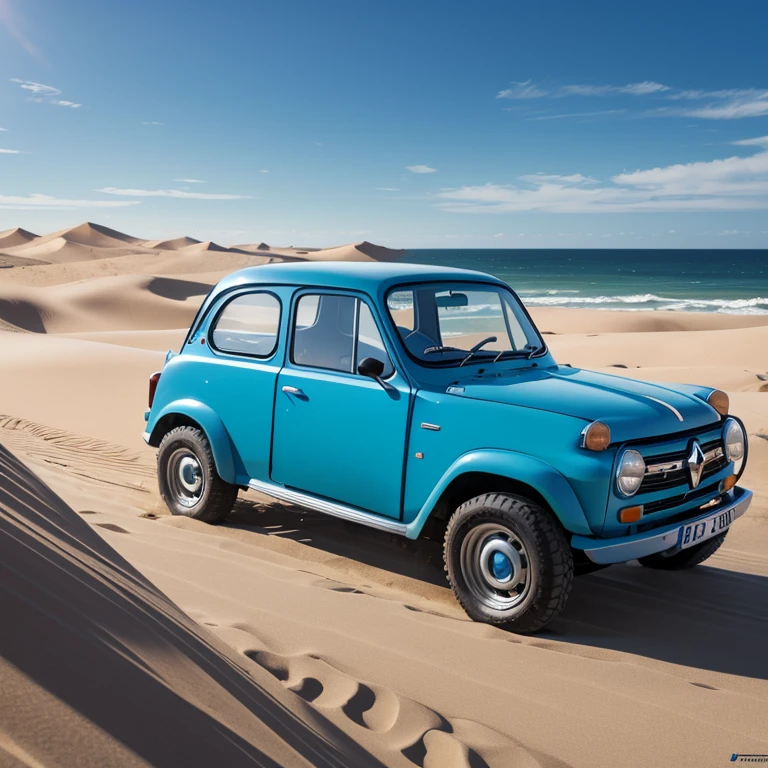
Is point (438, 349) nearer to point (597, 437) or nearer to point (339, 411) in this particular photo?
point (339, 411)

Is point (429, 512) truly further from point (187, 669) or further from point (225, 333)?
point (187, 669)

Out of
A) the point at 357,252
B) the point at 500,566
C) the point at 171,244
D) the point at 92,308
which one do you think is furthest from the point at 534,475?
the point at 171,244

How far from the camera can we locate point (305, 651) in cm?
345

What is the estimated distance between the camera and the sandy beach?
158 centimetres

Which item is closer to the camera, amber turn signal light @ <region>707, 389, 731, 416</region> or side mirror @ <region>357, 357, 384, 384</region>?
side mirror @ <region>357, 357, 384, 384</region>

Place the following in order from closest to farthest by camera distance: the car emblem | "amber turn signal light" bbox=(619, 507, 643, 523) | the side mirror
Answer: "amber turn signal light" bbox=(619, 507, 643, 523)
the car emblem
the side mirror

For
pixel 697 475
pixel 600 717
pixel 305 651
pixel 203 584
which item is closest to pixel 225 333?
pixel 203 584

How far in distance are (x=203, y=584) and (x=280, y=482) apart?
3.77ft

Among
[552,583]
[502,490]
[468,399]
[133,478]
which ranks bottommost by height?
[133,478]

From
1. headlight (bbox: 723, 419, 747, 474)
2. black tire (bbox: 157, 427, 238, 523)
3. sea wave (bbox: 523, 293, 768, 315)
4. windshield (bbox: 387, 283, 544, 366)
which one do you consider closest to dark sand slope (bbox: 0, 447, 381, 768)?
windshield (bbox: 387, 283, 544, 366)

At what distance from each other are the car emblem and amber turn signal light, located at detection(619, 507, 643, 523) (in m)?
0.47

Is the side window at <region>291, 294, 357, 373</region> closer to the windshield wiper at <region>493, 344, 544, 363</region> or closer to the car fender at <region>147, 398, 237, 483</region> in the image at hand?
the car fender at <region>147, 398, 237, 483</region>

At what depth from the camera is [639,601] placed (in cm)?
472

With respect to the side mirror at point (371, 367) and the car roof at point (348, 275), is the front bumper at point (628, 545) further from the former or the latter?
the car roof at point (348, 275)
